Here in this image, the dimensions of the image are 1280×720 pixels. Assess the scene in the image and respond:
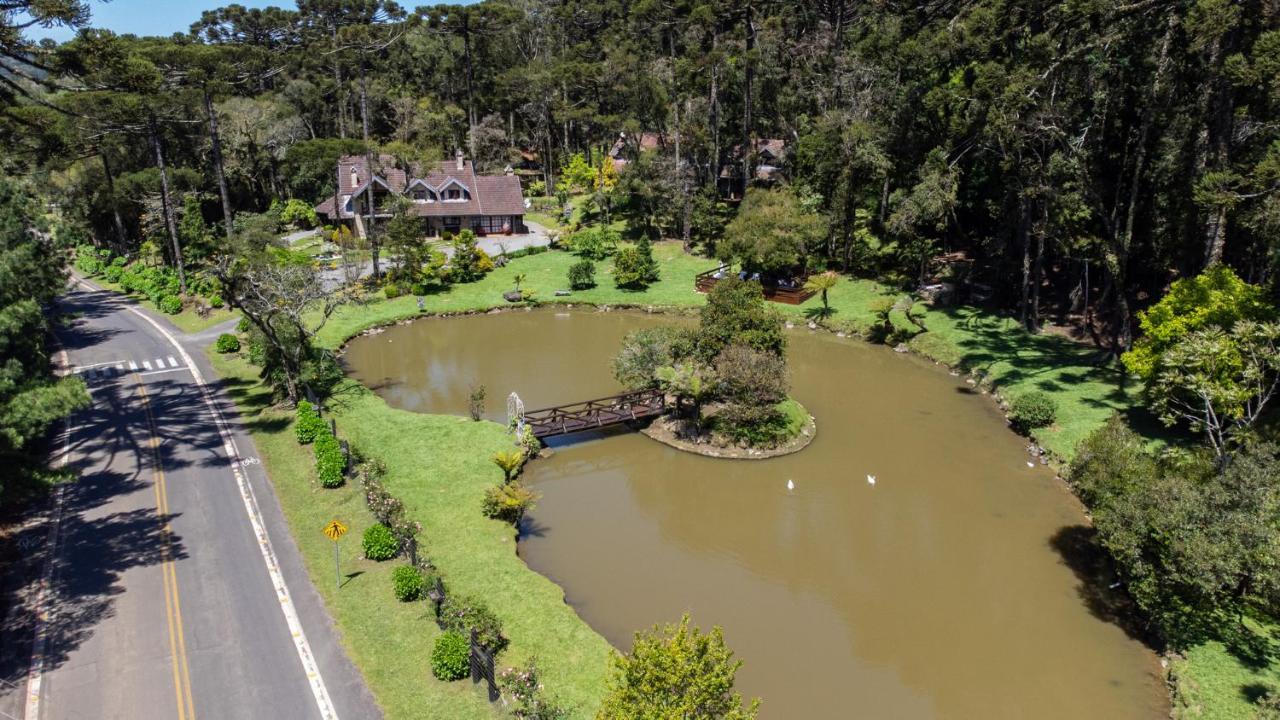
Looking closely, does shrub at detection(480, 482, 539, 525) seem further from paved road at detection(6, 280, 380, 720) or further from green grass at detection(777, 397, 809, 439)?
green grass at detection(777, 397, 809, 439)

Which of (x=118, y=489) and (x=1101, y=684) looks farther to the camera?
(x=118, y=489)

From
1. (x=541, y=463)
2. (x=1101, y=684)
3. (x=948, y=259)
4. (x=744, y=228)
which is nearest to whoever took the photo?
(x=1101, y=684)

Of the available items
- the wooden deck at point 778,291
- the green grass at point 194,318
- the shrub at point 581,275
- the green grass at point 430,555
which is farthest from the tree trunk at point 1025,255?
the green grass at point 194,318

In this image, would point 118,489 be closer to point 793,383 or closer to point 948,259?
point 793,383

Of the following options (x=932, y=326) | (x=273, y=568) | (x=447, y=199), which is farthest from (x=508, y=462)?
(x=447, y=199)

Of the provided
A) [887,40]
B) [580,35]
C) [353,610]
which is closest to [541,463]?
[353,610]

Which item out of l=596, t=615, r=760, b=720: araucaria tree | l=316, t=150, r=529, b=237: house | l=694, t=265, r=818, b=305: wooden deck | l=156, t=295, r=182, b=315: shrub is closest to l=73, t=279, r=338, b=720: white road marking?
l=596, t=615, r=760, b=720: araucaria tree
